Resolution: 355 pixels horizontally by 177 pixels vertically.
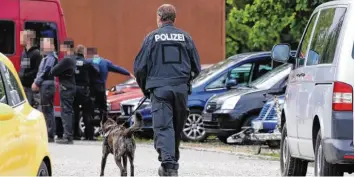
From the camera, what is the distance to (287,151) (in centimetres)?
1177

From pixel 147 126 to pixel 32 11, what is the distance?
364 centimetres

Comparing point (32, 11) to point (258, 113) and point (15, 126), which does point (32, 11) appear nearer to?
point (258, 113)

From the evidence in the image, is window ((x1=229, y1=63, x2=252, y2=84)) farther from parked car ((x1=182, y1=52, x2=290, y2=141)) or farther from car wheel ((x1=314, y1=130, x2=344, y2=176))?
car wheel ((x1=314, y1=130, x2=344, y2=176))

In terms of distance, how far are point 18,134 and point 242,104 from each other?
38.1 ft

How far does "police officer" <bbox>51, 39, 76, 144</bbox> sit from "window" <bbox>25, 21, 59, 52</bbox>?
103 inches

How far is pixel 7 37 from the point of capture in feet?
71.3

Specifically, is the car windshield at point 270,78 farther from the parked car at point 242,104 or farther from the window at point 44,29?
the window at point 44,29

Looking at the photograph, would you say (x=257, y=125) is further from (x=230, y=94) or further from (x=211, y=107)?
(x=211, y=107)

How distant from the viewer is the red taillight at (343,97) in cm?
891

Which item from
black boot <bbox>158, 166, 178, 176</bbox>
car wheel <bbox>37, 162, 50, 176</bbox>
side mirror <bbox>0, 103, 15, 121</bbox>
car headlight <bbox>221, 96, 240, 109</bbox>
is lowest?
black boot <bbox>158, 166, 178, 176</bbox>

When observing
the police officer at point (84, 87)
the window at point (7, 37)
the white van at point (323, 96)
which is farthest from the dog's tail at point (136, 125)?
the window at point (7, 37)

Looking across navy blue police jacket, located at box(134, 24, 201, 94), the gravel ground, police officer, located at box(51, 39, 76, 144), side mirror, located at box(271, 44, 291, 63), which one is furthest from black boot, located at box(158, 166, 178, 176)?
police officer, located at box(51, 39, 76, 144)

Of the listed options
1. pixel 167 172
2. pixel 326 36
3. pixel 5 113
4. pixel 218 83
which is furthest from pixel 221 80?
pixel 5 113

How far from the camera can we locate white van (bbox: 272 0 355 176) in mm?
8953
